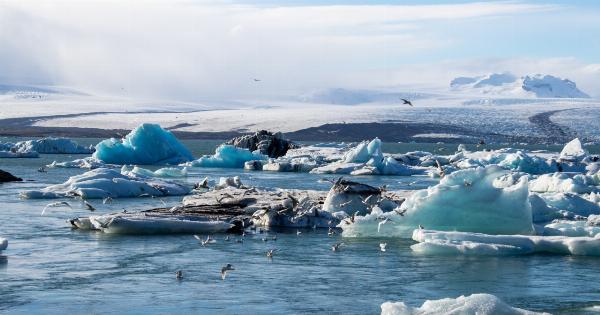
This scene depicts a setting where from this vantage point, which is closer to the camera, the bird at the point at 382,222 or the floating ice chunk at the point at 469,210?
the floating ice chunk at the point at 469,210

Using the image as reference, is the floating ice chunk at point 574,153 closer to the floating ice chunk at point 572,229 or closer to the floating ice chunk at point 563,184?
the floating ice chunk at point 563,184

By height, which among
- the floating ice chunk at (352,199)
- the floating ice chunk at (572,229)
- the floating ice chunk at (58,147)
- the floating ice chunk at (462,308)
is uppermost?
the floating ice chunk at (352,199)

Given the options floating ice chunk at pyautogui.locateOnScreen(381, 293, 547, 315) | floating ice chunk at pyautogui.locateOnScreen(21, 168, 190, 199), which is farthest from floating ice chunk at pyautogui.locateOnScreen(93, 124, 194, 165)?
floating ice chunk at pyautogui.locateOnScreen(381, 293, 547, 315)

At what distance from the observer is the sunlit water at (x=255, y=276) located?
29.6 ft

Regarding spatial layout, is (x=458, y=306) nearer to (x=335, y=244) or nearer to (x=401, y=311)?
(x=401, y=311)

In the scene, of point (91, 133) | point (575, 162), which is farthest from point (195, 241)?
point (91, 133)

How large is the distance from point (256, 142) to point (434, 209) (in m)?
32.0

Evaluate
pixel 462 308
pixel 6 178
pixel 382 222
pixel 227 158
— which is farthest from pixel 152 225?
pixel 227 158

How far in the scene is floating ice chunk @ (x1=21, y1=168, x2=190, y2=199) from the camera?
63.5 ft

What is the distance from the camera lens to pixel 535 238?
1246 centimetres

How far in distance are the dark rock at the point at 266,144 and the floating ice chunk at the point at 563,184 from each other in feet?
76.1

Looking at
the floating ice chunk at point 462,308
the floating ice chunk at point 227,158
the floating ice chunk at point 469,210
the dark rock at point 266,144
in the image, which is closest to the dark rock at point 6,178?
the floating ice chunk at point 227,158

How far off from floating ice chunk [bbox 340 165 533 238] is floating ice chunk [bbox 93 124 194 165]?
82.6 ft

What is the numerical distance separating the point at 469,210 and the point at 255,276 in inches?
160
